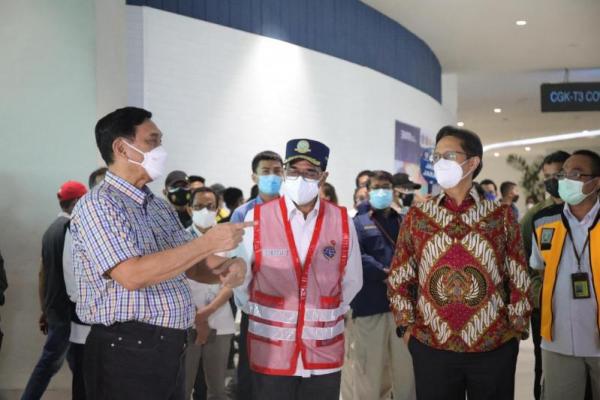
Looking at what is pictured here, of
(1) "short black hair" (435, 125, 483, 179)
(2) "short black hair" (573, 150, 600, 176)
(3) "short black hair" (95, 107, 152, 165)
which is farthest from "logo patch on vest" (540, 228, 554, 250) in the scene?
(3) "short black hair" (95, 107, 152, 165)

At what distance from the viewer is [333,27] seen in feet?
32.8

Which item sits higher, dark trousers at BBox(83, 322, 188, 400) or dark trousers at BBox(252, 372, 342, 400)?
dark trousers at BBox(83, 322, 188, 400)

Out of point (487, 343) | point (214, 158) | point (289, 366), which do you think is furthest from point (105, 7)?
point (487, 343)

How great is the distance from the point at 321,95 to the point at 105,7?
14.0 feet

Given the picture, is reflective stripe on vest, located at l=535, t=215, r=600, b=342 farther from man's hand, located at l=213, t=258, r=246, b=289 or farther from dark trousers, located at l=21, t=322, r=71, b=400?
dark trousers, located at l=21, t=322, r=71, b=400

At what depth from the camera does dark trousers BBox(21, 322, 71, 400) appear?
458 cm

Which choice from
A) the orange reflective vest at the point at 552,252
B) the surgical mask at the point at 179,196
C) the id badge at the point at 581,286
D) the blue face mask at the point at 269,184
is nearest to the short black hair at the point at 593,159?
the orange reflective vest at the point at 552,252

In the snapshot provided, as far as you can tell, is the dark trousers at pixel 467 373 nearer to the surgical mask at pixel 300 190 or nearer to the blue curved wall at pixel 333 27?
the surgical mask at pixel 300 190

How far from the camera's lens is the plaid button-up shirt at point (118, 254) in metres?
2.45

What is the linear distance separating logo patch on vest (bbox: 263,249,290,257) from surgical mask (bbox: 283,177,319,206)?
0.25 m

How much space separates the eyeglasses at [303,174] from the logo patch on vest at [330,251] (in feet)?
1.06

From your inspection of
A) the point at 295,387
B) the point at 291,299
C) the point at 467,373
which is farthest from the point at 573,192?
the point at 295,387

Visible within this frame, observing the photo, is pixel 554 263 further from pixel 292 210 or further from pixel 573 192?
pixel 292 210

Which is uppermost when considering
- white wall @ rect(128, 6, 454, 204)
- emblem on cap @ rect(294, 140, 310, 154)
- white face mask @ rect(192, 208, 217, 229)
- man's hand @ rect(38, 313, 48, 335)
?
white wall @ rect(128, 6, 454, 204)
